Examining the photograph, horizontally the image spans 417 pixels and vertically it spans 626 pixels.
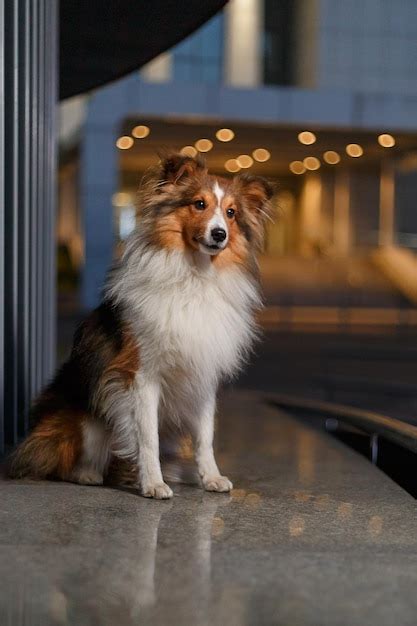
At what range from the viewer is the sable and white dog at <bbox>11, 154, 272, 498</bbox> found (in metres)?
4.51

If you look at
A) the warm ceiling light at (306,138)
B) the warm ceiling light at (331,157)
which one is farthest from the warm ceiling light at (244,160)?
the warm ceiling light at (306,138)

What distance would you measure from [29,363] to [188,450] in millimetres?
1358

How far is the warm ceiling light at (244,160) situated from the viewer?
113 feet

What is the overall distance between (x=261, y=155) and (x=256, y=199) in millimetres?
29858

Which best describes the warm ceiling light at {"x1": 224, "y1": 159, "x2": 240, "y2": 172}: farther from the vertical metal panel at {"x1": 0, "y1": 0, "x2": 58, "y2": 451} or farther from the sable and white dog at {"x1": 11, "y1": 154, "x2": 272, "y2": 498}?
the sable and white dog at {"x1": 11, "y1": 154, "x2": 272, "y2": 498}

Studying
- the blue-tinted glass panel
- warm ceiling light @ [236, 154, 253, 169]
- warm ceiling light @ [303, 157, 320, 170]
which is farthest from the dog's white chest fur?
the blue-tinted glass panel

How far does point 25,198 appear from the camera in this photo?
5.99 m

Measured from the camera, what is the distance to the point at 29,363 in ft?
20.8

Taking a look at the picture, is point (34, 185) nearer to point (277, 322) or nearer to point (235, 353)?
point (235, 353)

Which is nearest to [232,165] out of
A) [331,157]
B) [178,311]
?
[331,157]

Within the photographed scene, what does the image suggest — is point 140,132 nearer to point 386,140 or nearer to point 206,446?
point 386,140

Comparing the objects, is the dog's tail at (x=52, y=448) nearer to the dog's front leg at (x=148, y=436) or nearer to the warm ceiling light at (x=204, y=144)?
the dog's front leg at (x=148, y=436)

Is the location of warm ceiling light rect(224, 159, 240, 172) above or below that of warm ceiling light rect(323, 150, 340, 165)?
below

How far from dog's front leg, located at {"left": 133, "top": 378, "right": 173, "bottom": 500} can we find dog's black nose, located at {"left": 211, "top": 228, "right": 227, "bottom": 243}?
80 cm
